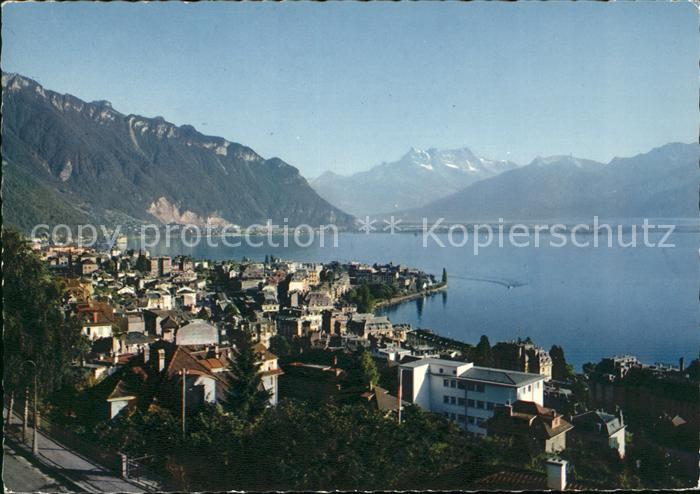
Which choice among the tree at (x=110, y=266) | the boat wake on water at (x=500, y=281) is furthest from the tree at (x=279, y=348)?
the boat wake on water at (x=500, y=281)

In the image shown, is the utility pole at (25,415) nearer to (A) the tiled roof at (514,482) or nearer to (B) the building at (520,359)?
(A) the tiled roof at (514,482)

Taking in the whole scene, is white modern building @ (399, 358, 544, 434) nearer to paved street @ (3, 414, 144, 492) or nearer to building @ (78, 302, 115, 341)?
paved street @ (3, 414, 144, 492)

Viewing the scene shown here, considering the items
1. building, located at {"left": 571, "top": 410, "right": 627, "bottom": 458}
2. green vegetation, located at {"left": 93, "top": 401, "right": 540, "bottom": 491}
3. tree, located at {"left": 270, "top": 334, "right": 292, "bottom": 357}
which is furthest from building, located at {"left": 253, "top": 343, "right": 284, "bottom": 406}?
tree, located at {"left": 270, "top": 334, "right": 292, "bottom": 357}

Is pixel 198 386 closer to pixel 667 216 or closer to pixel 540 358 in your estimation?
pixel 540 358

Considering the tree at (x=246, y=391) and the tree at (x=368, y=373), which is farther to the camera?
the tree at (x=368, y=373)

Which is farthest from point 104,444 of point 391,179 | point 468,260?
point 391,179

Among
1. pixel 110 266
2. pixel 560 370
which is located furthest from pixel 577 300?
pixel 110 266
